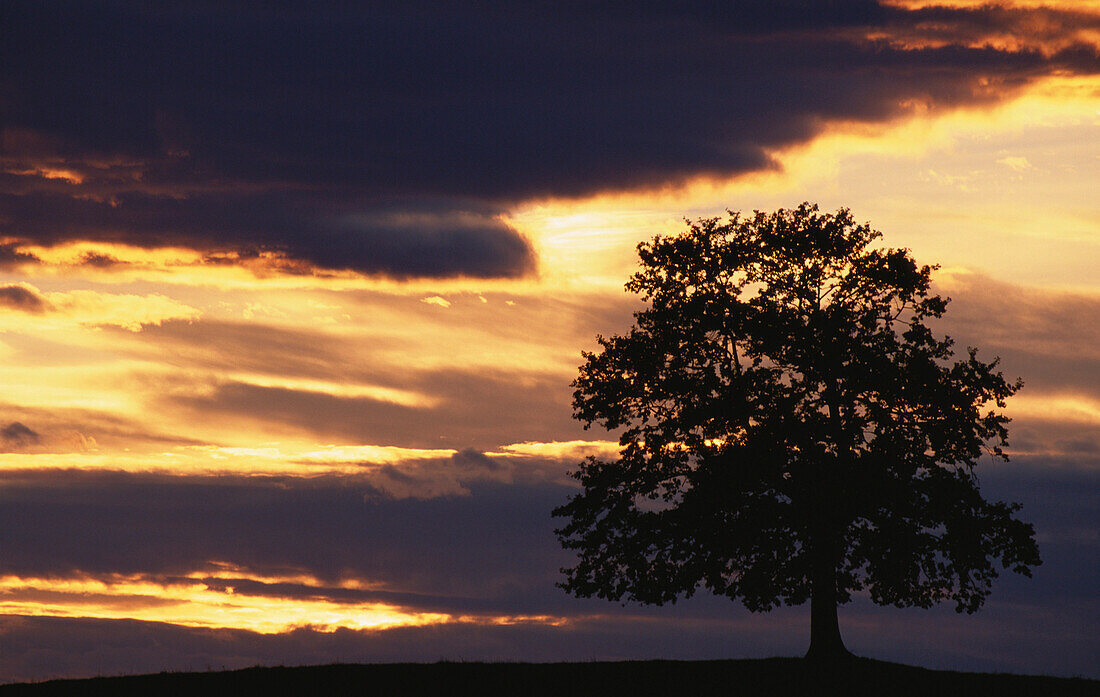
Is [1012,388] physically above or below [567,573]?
above

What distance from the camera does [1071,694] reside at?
36562 mm

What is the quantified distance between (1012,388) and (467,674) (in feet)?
64.3

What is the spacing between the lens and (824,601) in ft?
129

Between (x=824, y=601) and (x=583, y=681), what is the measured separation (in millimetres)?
8371

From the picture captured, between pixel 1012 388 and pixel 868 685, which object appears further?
pixel 1012 388

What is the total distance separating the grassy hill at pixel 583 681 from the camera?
3541 centimetres

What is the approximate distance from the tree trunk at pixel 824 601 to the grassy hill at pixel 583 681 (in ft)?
2.57

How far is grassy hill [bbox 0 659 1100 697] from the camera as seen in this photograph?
116ft

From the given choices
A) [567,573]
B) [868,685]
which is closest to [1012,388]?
[868,685]

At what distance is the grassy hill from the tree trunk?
2.57 ft

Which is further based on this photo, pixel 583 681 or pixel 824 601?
pixel 824 601

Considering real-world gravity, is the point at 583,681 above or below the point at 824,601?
below

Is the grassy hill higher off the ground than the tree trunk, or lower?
lower

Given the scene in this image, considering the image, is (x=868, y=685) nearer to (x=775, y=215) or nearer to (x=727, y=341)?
(x=727, y=341)
